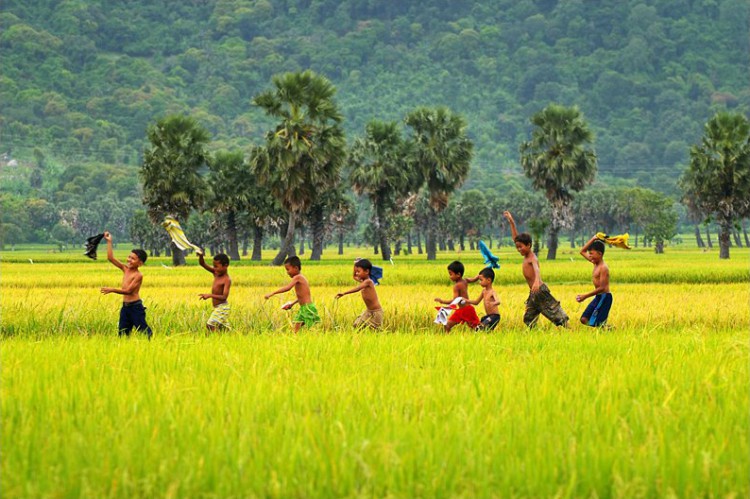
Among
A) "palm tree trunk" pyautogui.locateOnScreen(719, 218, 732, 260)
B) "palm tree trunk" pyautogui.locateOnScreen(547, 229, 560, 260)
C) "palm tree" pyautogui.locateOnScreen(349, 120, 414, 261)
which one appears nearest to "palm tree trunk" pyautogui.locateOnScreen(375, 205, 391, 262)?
"palm tree" pyautogui.locateOnScreen(349, 120, 414, 261)

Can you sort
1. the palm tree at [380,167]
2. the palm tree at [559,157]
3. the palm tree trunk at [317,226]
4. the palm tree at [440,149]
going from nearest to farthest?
the palm tree at [440,149] → the palm tree at [559,157] → the palm tree at [380,167] → the palm tree trunk at [317,226]

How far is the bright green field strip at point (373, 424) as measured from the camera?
4.89m

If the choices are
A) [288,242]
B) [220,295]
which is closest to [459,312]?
[220,295]

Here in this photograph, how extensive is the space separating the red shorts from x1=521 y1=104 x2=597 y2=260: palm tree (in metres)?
60.2

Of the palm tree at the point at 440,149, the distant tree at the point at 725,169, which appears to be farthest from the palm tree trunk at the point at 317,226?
the distant tree at the point at 725,169

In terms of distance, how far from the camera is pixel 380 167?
75.2 metres

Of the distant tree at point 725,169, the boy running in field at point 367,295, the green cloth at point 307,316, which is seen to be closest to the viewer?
the boy running in field at point 367,295

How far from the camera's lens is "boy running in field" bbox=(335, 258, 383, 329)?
14.2 meters

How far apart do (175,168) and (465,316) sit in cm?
5393

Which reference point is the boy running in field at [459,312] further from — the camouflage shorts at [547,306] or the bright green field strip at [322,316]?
the camouflage shorts at [547,306]

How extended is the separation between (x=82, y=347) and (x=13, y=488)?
613 cm

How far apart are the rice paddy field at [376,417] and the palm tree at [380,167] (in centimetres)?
6337

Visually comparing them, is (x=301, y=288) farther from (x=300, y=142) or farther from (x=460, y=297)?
(x=300, y=142)

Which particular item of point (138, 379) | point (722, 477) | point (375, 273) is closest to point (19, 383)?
point (138, 379)
